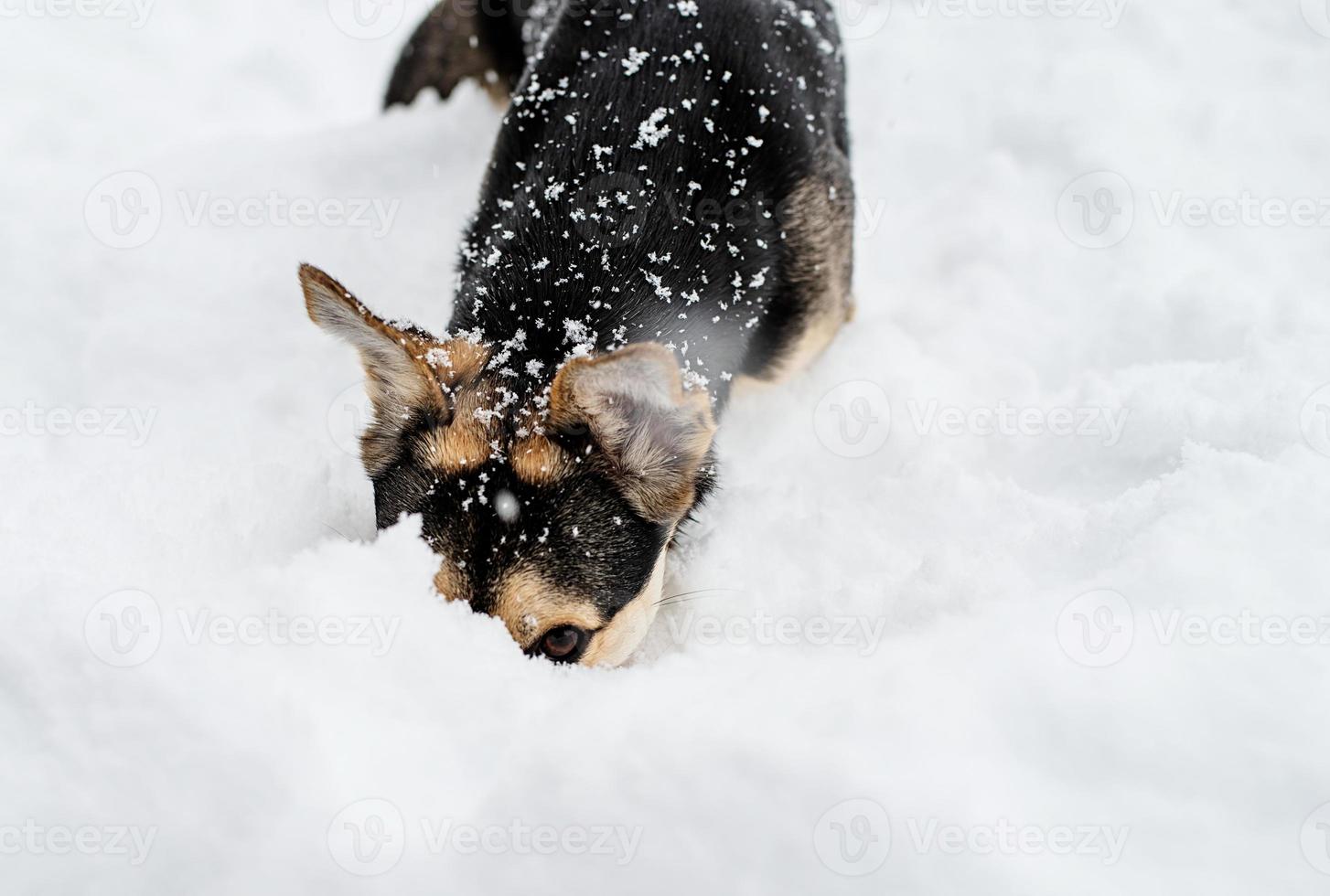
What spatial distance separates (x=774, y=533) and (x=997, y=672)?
3.10ft

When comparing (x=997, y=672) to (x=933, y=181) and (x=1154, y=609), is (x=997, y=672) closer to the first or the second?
(x=1154, y=609)

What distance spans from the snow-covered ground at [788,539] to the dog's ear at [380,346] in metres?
0.40

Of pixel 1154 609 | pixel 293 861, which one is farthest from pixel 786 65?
pixel 293 861

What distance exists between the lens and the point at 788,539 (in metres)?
2.97
